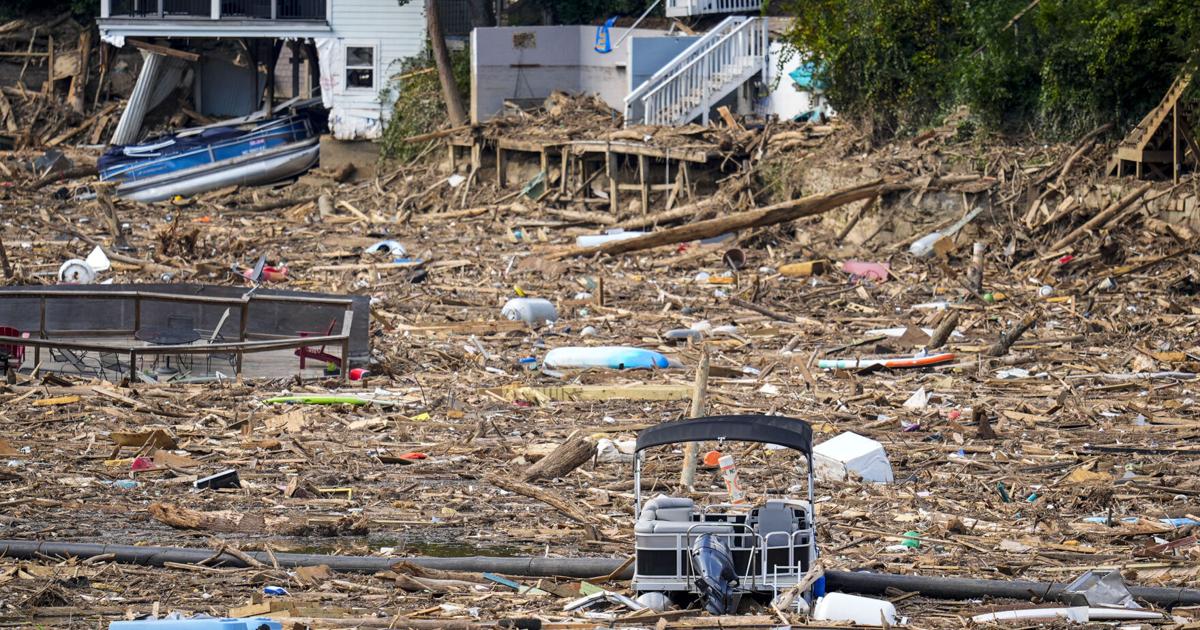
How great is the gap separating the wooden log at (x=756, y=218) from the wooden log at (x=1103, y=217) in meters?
3.34

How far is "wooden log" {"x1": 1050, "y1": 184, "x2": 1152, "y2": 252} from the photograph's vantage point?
21.7 meters

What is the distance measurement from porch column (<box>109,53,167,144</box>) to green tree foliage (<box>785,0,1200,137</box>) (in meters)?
18.9

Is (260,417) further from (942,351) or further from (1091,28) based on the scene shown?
(1091,28)

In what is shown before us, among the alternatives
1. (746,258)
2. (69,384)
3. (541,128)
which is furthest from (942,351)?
(541,128)

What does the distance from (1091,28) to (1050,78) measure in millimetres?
997

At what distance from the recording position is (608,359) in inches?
679

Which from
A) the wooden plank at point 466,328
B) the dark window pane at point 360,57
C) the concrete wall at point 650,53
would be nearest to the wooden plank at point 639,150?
the concrete wall at point 650,53

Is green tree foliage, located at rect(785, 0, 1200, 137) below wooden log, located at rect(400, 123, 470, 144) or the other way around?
the other way around

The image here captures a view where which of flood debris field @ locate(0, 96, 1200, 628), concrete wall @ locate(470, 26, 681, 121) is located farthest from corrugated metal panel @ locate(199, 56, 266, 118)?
flood debris field @ locate(0, 96, 1200, 628)

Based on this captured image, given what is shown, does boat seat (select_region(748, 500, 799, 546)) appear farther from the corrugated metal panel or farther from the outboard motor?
the corrugated metal panel

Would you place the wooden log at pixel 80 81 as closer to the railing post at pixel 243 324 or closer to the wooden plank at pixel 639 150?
the wooden plank at pixel 639 150

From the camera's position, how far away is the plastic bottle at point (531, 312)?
2030 centimetres

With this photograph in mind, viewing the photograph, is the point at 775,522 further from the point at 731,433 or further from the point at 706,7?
the point at 706,7

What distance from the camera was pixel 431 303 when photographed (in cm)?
2198
